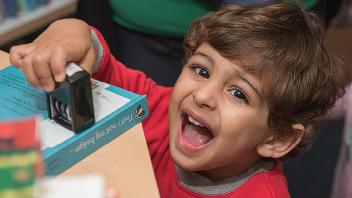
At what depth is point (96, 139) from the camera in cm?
67

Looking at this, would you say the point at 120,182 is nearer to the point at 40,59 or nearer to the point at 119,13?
the point at 40,59

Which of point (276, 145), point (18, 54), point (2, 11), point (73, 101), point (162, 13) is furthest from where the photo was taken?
point (2, 11)

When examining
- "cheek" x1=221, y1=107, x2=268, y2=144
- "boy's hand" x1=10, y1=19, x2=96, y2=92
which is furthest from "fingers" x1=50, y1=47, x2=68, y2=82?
"cheek" x1=221, y1=107, x2=268, y2=144

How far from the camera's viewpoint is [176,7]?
1.39 m

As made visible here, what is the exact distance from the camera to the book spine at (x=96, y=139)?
0.62 m

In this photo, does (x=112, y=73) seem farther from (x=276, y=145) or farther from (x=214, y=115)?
(x=276, y=145)

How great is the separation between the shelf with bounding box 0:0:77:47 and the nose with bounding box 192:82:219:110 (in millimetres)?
1092

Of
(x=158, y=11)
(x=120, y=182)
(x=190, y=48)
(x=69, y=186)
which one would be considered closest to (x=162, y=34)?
(x=158, y=11)

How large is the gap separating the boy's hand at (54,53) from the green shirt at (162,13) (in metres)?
0.57

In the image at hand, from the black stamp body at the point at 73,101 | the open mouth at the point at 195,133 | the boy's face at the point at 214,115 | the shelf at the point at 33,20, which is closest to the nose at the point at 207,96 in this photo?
the boy's face at the point at 214,115

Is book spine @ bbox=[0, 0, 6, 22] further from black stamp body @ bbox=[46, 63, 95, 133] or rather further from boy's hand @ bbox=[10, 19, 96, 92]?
black stamp body @ bbox=[46, 63, 95, 133]

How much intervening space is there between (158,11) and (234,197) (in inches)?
26.0

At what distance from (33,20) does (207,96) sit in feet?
3.75

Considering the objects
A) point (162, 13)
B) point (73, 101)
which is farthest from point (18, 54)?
point (162, 13)
